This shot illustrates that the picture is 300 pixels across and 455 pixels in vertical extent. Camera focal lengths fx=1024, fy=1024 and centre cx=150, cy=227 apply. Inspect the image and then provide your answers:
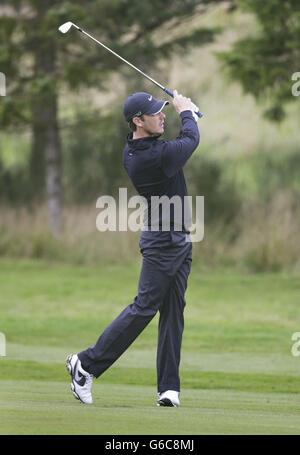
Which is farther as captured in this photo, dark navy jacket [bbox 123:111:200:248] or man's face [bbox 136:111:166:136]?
man's face [bbox 136:111:166:136]

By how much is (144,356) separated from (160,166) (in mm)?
4695

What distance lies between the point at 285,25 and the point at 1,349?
342 inches

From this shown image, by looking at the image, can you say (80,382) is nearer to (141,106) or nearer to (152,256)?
(152,256)

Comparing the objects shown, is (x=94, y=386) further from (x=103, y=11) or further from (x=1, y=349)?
(x=103, y=11)

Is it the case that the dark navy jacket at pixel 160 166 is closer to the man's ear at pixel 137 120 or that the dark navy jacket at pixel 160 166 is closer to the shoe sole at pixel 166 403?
the man's ear at pixel 137 120

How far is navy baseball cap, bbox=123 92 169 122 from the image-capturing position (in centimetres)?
665

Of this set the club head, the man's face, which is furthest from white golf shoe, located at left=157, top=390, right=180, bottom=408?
the club head

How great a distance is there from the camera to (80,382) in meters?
6.55

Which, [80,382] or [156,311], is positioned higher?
[156,311]

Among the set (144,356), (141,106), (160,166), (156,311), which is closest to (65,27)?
(141,106)

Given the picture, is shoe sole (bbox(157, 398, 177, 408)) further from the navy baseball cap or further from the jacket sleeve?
the navy baseball cap

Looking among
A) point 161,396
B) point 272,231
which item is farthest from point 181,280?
point 272,231

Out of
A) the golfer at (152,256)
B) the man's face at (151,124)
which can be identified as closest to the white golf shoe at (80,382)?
the golfer at (152,256)

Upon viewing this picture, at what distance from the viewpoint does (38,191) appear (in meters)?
24.9
